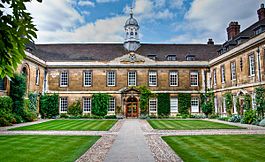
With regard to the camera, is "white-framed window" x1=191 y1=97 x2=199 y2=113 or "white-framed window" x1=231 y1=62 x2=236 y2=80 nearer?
"white-framed window" x1=231 y1=62 x2=236 y2=80

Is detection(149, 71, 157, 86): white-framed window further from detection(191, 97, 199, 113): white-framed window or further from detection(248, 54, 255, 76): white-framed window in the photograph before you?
detection(248, 54, 255, 76): white-framed window

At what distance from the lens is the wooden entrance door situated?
30141 mm

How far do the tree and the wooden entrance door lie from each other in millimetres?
27052

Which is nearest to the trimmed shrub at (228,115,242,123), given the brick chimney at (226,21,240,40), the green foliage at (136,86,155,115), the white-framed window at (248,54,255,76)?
the white-framed window at (248,54,255,76)

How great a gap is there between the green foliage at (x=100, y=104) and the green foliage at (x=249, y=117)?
14.6 metres

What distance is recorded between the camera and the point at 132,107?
3020cm

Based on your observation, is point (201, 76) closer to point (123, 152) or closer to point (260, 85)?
point (260, 85)

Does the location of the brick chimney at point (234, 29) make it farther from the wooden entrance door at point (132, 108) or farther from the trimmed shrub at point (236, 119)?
the wooden entrance door at point (132, 108)

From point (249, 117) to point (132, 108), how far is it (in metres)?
13.3

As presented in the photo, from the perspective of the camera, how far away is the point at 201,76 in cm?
3080

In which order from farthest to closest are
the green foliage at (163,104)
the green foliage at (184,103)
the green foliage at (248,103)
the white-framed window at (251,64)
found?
the green foliage at (184,103), the green foliage at (163,104), the green foliage at (248,103), the white-framed window at (251,64)

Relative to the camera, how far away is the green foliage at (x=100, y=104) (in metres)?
29.5

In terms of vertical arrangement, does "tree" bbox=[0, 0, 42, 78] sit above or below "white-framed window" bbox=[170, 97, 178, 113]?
above

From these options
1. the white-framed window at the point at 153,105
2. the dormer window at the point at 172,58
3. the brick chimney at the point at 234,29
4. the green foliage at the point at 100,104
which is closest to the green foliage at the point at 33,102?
the green foliage at the point at 100,104
